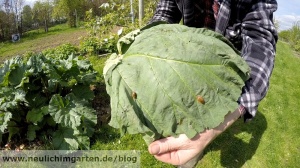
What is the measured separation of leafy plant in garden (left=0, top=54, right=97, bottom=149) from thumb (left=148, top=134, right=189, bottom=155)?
252 centimetres

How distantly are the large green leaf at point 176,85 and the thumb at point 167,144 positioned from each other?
3.1 inches

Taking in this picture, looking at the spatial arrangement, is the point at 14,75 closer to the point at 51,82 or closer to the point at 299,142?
the point at 51,82

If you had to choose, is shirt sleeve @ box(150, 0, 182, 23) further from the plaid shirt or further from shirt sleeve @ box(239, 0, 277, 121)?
shirt sleeve @ box(239, 0, 277, 121)

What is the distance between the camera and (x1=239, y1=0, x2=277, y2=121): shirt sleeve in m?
1.48

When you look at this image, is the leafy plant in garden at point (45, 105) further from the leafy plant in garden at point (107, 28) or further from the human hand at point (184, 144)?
the leafy plant in garden at point (107, 28)

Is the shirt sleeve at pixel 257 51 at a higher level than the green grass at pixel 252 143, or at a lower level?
higher

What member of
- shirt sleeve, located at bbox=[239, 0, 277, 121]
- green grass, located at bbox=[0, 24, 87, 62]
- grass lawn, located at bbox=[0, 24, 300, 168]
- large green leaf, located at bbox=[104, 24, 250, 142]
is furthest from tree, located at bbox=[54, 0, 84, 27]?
large green leaf, located at bbox=[104, 24, 250, 142]

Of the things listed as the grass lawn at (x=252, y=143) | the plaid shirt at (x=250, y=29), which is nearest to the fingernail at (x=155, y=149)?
the plaid shirt at (x=250, y=29)

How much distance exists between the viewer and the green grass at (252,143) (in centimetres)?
384

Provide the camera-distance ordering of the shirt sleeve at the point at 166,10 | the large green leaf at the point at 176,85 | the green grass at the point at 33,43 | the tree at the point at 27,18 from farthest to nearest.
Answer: the tree at the point at 27,18
the green grass at the point at 33,43
the shirt sleeve at the point at 166,10
the large green leaf at the point at 176,85

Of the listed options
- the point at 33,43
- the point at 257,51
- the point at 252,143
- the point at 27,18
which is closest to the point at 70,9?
the point at 27,18

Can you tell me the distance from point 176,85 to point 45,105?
345 cm

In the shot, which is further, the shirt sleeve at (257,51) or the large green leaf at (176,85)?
the shirt sleeve at (257,51)

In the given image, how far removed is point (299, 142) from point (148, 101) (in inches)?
172
